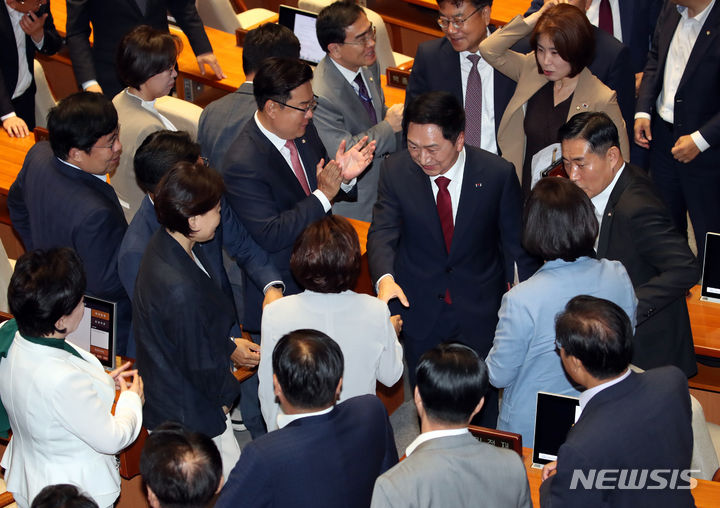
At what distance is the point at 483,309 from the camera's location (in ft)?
12.5

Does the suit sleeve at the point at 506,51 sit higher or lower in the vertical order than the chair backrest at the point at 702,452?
higher

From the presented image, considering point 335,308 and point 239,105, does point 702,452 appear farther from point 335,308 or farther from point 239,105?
point 239,105

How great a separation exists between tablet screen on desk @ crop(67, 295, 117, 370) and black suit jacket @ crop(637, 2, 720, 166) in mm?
3120

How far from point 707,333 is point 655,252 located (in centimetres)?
81

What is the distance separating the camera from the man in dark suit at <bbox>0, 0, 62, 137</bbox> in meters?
5.44

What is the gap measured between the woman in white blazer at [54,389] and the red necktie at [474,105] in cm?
245

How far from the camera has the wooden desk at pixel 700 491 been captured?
294cm

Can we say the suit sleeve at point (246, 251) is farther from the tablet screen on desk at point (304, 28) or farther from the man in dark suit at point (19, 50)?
the tablet screen on desk at point (304, 28)

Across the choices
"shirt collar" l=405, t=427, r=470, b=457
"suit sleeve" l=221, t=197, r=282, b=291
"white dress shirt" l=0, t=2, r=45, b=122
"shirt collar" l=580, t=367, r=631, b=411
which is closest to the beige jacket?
"suit sleeve" l=221, t=197, r=282, b=291

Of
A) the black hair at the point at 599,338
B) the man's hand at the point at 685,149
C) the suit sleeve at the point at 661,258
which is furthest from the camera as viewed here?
the man's hand at the point at 685,149

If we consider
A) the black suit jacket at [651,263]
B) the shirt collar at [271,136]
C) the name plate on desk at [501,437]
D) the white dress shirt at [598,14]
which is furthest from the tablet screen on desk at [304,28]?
the name plate on desk at [501,437]

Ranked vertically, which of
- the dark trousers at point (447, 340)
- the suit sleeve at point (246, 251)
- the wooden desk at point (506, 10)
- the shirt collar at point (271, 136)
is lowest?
the dark trousers at point (447, 340)

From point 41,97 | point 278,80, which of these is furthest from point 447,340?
point 41,97

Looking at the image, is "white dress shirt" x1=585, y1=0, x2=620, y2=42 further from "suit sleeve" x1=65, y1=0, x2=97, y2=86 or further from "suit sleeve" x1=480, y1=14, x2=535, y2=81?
"suit sleeve" x1=65, y1=0, x2=97, y2=86
